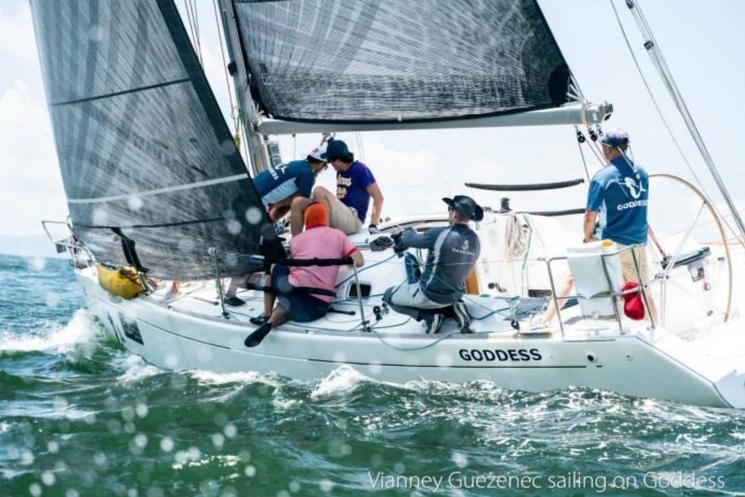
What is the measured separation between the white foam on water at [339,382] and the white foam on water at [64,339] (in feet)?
12.0

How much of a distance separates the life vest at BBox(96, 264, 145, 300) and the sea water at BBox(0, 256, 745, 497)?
1.34 meters

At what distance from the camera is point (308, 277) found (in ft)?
22.3

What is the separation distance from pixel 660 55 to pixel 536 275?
6.70ft

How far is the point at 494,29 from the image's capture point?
6746mm

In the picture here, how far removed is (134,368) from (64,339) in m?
2.11

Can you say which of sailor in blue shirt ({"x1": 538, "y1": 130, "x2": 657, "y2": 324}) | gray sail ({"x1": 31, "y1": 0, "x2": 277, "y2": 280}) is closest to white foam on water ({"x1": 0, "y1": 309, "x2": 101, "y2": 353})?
gray sail ({"x1": 31, "y1": 0, "x2": 277, "y2": 280})

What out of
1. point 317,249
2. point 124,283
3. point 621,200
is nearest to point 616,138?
point 621,200

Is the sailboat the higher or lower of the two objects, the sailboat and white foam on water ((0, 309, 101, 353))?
the higher

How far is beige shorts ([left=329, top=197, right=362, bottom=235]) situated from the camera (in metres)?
7.57

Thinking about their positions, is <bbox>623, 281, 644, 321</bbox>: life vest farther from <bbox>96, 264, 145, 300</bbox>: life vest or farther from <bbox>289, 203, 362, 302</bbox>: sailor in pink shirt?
<bbox>96, 264, 145, 300</bbox>: life vest

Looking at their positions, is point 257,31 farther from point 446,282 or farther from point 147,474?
point 147,474

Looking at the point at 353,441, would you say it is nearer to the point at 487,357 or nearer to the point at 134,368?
the point at 487,357

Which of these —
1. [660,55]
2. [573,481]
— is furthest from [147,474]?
[660,55]

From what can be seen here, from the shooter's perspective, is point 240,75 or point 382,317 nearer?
point 382,317
